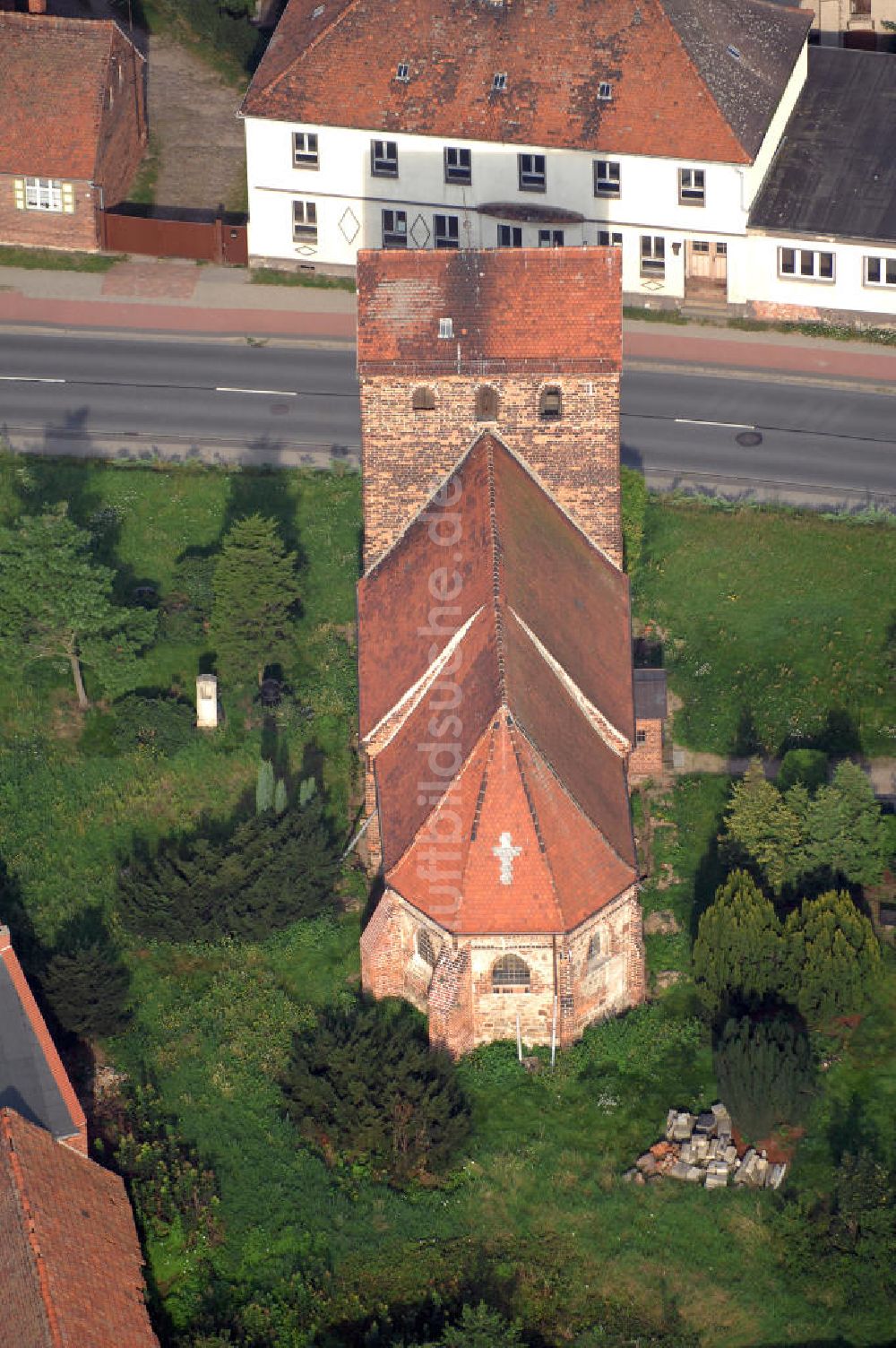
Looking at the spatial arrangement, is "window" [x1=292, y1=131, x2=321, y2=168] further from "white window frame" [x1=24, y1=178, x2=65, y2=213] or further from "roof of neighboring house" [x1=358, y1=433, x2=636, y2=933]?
"roof of neighboring house" [x1=358, y1=433, x2=636, y2=933]

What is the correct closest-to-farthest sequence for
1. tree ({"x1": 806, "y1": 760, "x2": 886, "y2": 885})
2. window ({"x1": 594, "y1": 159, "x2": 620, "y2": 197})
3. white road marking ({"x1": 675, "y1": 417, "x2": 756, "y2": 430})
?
1. tree ({"x1": 806, "y1": 760, "x2": 886, "y2": 885})
2. white road marking ({"x1": 675, "y1": 417, "x2": 756, "y2": 430})
3. window ({"x1": 594, "y1": 159, "x2": 620, "y2": 197})

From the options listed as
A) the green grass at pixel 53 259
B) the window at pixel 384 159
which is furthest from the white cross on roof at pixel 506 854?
the green grass at pixel 53 259

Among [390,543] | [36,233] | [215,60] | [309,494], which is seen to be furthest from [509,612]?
[215,60]

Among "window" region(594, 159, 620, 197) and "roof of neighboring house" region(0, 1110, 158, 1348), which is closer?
"roof of neighboring house" region(0, 1110, 158, 1348)

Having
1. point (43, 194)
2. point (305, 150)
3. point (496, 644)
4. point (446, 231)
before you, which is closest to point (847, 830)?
point (496, 644)

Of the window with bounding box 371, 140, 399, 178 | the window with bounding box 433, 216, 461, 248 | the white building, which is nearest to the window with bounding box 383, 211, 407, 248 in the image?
the white building

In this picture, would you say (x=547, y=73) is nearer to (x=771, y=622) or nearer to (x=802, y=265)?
(x=802, y=265)
